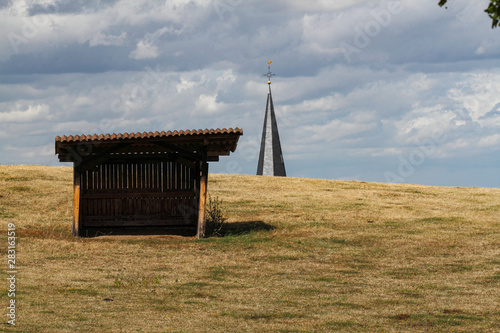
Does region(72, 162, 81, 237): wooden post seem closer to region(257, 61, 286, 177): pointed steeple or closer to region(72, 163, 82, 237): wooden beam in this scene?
region(72, 163, 82, 237): wooden beam

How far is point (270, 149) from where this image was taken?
A: 53.1m

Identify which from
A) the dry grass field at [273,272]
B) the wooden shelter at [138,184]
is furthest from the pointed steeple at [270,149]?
the wooden shelter at [138,184]

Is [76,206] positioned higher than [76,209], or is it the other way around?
[76,206]

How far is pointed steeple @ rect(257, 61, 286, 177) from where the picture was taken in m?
52.8

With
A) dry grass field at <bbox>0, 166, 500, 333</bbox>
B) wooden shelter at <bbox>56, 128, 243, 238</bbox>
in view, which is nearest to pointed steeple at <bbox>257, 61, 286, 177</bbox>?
dry grass field at <bbox>0, 166, 500, 333</bbox>

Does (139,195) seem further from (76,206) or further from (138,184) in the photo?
(76,206)

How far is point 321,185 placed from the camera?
117 feet

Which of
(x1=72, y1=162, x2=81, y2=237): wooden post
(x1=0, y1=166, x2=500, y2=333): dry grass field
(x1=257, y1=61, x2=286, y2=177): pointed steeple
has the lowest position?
(x1=0, y1=166, x2=500, y2=333): dry grass field

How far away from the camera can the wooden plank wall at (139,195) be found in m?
19.5

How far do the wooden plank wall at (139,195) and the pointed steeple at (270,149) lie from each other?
107ft

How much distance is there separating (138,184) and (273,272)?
8041 mm

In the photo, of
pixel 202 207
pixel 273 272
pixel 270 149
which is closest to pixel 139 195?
pixel 202 207

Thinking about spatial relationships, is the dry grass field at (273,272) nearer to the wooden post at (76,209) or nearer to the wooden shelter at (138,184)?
the wooden post at (76,209)

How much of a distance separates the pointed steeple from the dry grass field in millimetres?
25769
